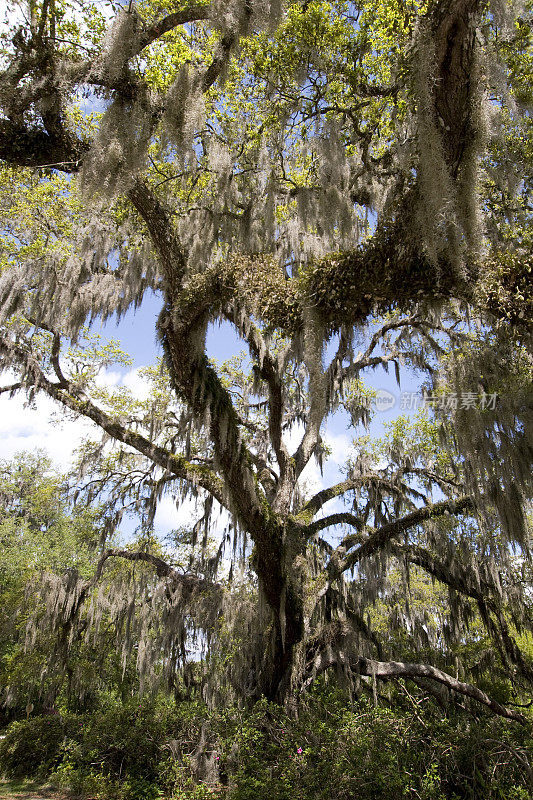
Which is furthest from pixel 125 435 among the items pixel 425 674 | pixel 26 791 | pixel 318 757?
pixel 26 791

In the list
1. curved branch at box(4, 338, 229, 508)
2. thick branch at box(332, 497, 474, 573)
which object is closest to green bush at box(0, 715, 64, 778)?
curved branch at box(4, 338, 229, 508)

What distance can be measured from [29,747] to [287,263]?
1046 cm

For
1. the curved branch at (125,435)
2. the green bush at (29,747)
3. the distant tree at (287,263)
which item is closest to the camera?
the distant tree at (287,263)

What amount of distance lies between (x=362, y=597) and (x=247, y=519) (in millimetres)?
3943

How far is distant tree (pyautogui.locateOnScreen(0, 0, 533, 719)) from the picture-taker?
13.0ft

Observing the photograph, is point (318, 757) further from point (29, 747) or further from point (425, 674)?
point (29, 747)

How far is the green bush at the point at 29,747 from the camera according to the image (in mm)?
8992

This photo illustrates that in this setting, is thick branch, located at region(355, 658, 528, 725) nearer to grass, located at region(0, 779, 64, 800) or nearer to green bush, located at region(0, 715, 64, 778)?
grass, located at region(0, 779, 64, 800)

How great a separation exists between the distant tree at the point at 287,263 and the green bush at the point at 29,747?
2401mm

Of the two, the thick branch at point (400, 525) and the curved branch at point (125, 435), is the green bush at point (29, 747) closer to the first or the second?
the curved branch at point (125, 435)

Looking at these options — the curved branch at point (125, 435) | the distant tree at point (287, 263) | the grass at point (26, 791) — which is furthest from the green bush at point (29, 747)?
the curved branch at point (125, 435)

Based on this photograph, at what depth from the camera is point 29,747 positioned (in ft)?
30.6

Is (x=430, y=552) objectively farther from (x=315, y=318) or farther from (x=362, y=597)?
(x=315, y=318)

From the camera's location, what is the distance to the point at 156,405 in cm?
970
